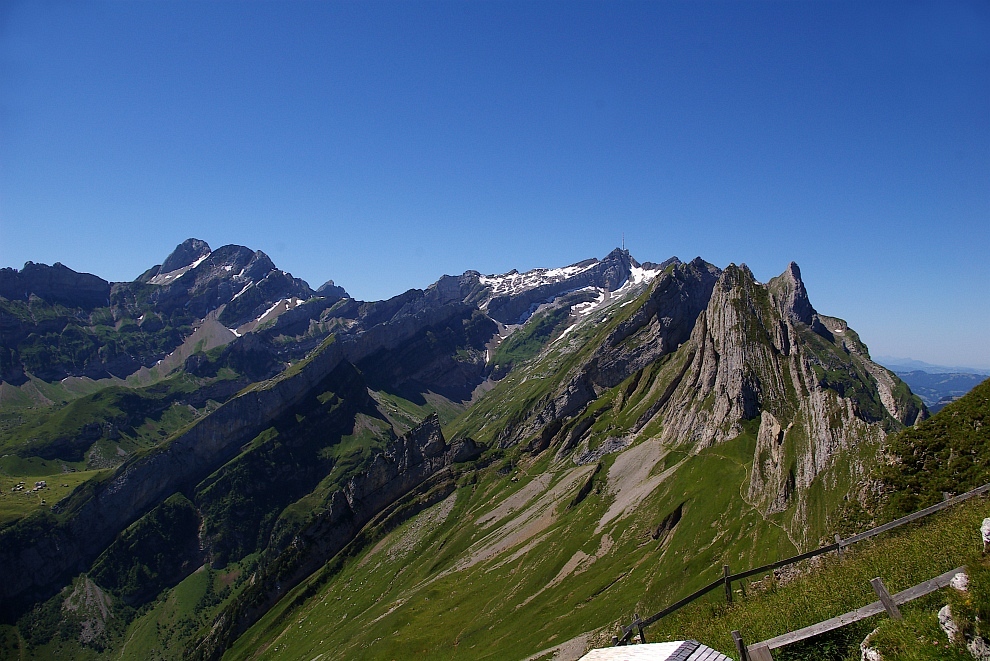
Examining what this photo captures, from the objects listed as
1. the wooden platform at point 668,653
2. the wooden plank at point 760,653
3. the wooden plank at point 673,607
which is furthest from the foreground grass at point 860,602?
the wooden platform at point 668,653

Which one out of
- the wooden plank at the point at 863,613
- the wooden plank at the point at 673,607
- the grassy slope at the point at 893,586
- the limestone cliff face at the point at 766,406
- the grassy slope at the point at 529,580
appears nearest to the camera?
the grassy slope at the point at 893,586

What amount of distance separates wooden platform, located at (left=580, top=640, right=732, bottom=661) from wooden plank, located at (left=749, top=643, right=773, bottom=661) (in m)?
0.81

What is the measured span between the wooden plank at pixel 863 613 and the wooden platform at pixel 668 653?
1.59 metres

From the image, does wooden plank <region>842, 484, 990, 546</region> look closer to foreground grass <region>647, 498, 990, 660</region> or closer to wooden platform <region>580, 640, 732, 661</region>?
foreground grass <region>647, 498, 990, 660</region>

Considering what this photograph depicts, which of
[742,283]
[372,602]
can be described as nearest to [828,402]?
[742,283]

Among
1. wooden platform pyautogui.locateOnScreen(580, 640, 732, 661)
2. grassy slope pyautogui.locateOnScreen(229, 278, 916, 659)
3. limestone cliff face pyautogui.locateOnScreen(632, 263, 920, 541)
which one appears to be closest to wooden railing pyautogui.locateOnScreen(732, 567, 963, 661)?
wooden platform pyautogui.locateOnScreen(580, 640, 732, 661)

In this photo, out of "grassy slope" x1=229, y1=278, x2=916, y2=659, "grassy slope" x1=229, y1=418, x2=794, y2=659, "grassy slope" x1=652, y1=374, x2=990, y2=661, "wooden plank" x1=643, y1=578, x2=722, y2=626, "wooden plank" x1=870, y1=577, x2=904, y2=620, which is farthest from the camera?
"grassy slope" x1=229, y1=418, x2=794, y2=659

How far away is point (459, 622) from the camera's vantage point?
4665 inches

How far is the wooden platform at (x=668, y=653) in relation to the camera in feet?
62.3

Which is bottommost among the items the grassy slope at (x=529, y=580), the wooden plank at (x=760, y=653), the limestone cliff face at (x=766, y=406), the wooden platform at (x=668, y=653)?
the grassy slope at (x=529, y=580)

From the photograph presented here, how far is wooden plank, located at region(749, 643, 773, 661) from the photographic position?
18625mm

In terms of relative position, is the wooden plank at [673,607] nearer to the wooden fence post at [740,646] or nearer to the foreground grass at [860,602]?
→ the foreground grass at [860,602]

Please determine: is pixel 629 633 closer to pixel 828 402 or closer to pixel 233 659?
pixel 828 402

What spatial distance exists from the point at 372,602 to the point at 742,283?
147 meters
